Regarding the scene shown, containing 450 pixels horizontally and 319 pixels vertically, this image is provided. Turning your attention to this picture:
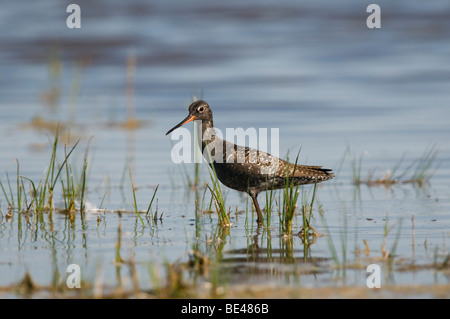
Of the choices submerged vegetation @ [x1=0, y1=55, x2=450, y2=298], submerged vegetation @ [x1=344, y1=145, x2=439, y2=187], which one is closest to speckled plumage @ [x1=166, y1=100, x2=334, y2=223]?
submerged vegetation @ [x1=0, y1=55, x2=450, y2=298]

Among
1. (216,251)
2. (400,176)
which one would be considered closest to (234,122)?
(400,176)

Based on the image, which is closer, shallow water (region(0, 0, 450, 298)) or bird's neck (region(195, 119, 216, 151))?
shallow water (region(0, 0, 450, 298))

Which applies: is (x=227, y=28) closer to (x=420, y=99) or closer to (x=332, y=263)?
(x=420, y=99)

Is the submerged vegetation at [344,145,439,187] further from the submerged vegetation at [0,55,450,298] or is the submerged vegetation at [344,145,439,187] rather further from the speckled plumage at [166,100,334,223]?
the speckled plumage at [166,100,334,223]

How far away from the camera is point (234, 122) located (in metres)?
14.1

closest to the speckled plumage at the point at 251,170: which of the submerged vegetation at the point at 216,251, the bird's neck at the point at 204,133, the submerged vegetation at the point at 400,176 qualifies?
the bird's neck at the point at 204,133

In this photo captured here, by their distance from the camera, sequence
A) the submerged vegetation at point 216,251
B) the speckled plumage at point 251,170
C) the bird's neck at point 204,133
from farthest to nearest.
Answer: the bird's neck at point 204,133 < the speckled plumage at point 251,170 < the submerged vegetation at point 216,251

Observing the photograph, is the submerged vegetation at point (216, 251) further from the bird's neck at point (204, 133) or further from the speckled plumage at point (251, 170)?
the bird's neck at point (204, 133)

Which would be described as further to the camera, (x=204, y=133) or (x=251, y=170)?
(x=204, y=133)

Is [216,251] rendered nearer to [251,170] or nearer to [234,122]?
[251,170]

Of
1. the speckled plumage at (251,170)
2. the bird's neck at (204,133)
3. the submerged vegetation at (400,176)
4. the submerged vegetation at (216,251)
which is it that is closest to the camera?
the submerged vegetation at (216,251)

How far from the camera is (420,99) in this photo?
1662cm

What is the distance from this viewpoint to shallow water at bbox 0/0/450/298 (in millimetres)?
6344

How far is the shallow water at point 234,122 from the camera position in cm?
634
